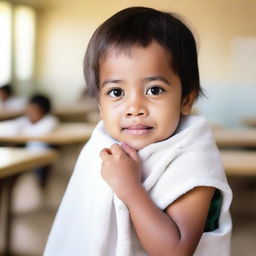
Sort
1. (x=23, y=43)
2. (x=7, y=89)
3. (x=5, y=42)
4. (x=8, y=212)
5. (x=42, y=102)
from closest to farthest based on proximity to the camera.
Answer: (x=5, y=42)
(x=23, y=43)
(x=7, y=89)
(x=8, y=212)
(x=42, y=102)

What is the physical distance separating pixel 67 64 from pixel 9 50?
0.86 feet

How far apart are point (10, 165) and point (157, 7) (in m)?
1.14

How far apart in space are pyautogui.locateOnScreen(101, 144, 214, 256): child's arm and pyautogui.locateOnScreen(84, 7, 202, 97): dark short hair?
0.34ft

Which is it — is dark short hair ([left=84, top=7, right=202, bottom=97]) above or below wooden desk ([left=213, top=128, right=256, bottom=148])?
above

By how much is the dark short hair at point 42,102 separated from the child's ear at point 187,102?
1.78m

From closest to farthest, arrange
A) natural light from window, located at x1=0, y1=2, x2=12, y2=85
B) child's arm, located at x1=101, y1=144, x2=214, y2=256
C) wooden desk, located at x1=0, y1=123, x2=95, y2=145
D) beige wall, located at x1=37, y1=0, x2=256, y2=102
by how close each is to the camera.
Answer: child's arm, located at x1=101, y1=144, x2=214, y2=256, beige wall, located at x1=37, y1=0, x2=256, y2=102, natural light from window, located at x1=0, y1=2, x2=12, y2=85, wooden desk, located at x1=0, y1=123, x2=95, y2=145

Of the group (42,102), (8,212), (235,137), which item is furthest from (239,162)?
(8,212)

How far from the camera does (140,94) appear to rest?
0.48m

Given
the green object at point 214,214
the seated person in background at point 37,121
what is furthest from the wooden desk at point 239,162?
the green object at point 214,214

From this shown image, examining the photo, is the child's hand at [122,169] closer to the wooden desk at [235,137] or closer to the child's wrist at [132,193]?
the child's wrist at [132,193]

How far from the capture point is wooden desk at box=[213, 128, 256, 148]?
235cm

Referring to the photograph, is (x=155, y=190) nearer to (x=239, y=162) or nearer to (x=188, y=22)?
(x=188, y=22)

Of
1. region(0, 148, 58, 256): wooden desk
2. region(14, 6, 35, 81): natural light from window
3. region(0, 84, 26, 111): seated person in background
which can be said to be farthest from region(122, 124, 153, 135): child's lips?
region(0, 84, 26, 111): seated person in background

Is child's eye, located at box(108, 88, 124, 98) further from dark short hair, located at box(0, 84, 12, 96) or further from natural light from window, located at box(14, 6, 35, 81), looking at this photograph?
dark short hair, located at box(0, 84, 12, 96)
